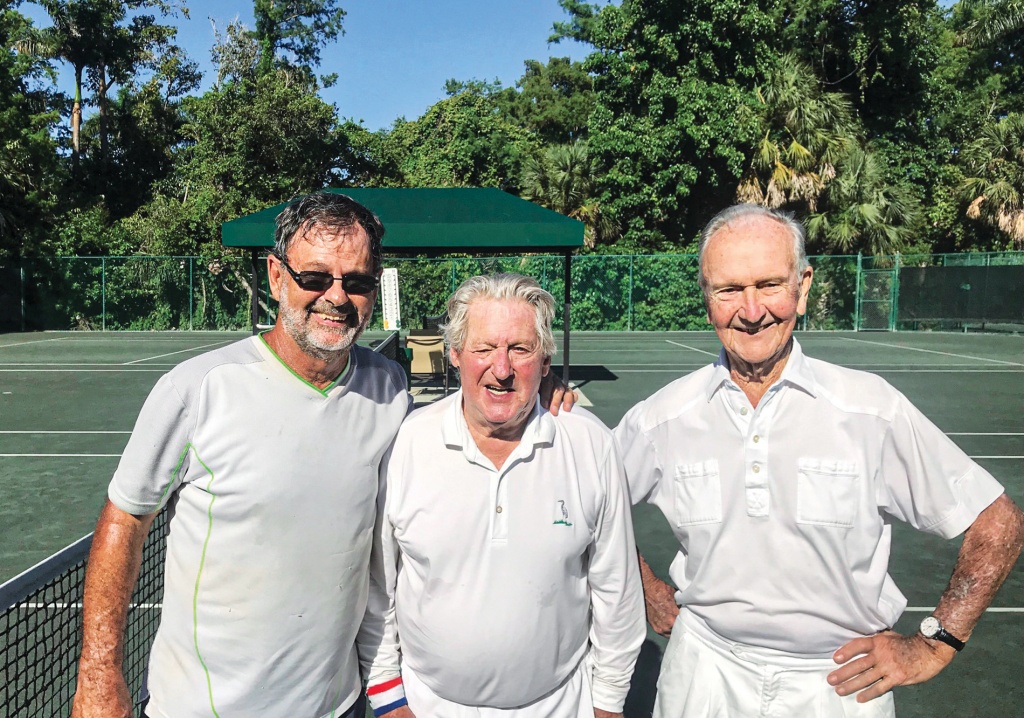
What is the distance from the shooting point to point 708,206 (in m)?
29.2

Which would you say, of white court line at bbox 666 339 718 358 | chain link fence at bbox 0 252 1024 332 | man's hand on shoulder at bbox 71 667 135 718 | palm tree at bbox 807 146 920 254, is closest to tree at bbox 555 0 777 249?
chain link fence at bbox 0 252 1024 332

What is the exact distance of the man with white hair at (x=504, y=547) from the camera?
2.17 m

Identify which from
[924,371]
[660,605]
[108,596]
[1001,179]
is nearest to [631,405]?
[924,371]

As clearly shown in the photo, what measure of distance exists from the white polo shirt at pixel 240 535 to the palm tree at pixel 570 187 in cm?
2643

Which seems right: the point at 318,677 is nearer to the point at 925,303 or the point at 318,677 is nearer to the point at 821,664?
the point at 821,664

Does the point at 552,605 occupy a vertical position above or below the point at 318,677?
above

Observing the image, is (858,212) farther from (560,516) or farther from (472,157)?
(560,516)

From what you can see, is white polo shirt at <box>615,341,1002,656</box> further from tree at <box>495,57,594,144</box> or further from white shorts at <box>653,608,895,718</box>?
tree at <box>495,57,594,144</box>

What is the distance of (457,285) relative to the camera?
28078mm

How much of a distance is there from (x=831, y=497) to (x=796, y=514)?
0.34 ft

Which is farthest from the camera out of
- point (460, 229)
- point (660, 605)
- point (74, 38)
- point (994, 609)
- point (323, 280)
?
point (74, 38)

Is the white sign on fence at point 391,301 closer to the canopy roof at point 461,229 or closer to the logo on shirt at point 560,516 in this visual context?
the canopy roof at point 461,229

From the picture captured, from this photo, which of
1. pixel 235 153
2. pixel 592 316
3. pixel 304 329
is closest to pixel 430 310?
Answer: pixel 592 316

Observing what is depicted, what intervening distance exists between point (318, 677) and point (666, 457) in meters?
1.13
